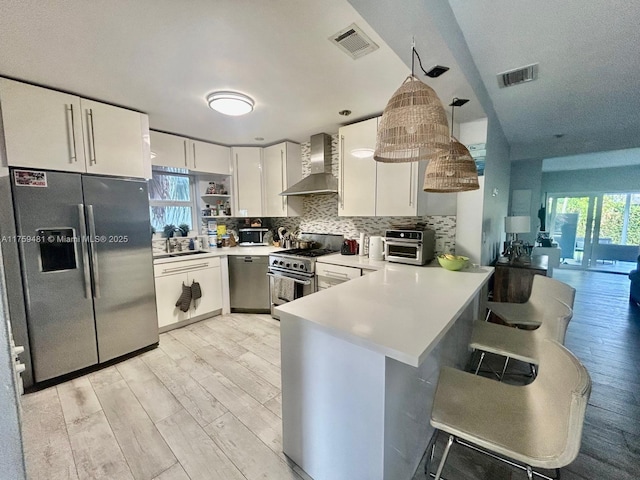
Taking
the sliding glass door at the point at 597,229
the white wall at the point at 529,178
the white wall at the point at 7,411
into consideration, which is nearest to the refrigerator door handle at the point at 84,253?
the white wall at the point at 7,411

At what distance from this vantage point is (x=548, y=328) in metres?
1.55

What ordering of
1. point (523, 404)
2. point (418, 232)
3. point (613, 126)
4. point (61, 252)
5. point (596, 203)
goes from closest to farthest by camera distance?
point (523, 404) < point (61, 252) < point (418, 232) < point (613, 126) < point (596, 203)

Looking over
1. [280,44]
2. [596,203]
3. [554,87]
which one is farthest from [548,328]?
[596,203]

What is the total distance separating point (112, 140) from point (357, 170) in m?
2.35

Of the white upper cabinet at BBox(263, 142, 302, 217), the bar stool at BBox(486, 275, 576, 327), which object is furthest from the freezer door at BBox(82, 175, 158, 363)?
the bar stool at BBox(486, 275, 576, 327)

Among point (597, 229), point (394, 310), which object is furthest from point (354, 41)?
point (597, 229)

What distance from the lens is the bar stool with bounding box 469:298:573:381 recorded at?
1.49 meters

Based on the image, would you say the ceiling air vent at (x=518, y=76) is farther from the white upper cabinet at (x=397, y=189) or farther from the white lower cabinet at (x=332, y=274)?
the white lower cabinet at (x=332, y=274)

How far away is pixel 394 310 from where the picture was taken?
4.51ft

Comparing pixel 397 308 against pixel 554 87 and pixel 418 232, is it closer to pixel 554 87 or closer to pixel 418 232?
pixel 418 232

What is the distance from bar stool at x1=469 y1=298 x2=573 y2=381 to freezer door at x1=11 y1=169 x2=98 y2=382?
302cm

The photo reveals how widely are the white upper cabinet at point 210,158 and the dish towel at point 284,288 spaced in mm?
1715

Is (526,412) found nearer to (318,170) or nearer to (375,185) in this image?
(375,185)

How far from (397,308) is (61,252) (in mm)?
2600
